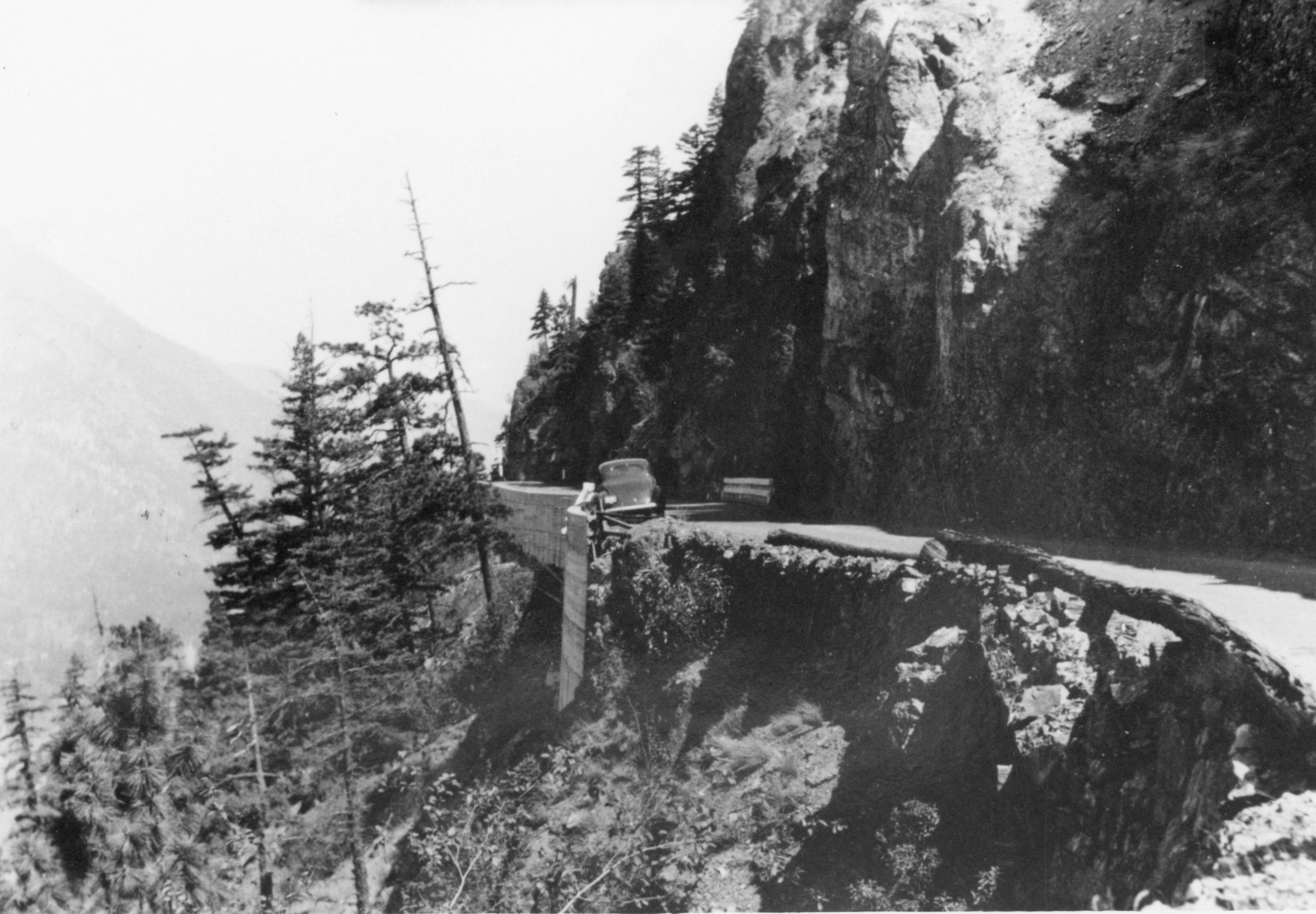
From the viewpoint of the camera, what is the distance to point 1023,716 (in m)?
6.91

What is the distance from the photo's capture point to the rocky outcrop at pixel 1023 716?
465cm

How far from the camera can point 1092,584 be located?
702cm

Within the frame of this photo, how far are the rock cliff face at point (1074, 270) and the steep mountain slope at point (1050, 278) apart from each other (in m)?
0.04

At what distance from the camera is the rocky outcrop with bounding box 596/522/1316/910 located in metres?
4.65

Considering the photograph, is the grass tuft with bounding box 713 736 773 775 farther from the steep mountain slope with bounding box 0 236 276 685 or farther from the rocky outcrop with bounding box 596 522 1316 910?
the steep mountain slope with bounding box 0 236 276 685

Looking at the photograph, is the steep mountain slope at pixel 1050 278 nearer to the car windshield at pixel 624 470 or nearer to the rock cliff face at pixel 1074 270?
the rock cliff face at pixel 1074 270

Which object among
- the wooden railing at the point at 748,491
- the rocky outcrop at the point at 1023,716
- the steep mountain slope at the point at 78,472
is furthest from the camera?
the steep mountain slope at the point at 78,472

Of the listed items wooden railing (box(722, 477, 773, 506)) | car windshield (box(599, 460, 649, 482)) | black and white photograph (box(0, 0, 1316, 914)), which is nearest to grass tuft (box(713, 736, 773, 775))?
black and white photograph (box(0, 0, 1316, 914))

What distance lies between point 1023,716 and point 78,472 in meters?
44.8

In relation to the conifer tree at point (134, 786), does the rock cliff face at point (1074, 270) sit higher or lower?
higher

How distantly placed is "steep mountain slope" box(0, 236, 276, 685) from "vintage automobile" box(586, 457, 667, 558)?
10.3 m

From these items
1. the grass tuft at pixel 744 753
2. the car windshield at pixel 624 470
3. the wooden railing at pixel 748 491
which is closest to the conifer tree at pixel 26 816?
the car windshield at pixel 624 470

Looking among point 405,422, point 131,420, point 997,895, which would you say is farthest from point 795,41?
point 131,420

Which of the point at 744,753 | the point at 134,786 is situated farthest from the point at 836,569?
the point at 134,786
